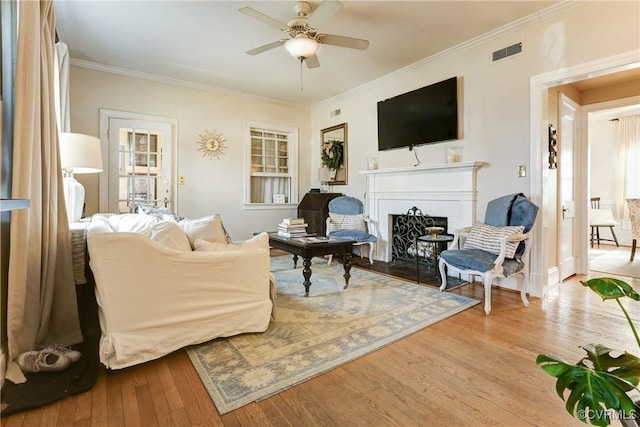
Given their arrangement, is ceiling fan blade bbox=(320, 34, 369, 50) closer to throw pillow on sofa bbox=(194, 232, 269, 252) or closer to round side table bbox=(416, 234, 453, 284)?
throw pillow on sofa bbox=(194, 232, 269, 252)

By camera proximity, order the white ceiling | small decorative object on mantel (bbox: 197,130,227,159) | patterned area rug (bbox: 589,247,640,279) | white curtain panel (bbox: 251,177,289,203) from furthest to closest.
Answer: white curtain panel (bbox: 251,177,289,203) → small decorative object on mantel (bbox: 197,130,227,159) → patterned area rug (bbox: 589,247,640,279) → the white ceiling

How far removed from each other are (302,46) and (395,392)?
281cm

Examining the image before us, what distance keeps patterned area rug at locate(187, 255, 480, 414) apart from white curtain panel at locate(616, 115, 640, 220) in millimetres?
5581

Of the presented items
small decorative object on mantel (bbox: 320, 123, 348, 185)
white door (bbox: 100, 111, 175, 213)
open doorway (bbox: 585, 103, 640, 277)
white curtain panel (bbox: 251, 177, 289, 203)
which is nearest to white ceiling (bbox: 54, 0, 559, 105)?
white door (bbox: 100, 111, 175, 213)

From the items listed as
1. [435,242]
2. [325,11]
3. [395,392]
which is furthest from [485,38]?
[395,392]

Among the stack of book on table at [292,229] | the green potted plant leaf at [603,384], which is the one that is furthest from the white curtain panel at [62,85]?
the green potted plant leaf at [603,384]

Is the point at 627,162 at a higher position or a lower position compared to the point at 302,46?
lower

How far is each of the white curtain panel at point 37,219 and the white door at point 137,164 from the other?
2526 mm

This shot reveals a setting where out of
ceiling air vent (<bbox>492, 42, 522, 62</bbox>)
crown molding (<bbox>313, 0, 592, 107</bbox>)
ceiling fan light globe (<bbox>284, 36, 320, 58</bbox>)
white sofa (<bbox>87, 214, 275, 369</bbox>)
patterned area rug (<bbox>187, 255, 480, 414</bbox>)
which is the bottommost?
patterned area rug (<bbox>187, 255, 480, 414</bbox>)

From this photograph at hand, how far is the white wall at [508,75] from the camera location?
2.72 meters

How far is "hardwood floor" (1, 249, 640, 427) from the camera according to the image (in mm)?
1423

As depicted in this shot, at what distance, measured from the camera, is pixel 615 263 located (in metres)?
4.56

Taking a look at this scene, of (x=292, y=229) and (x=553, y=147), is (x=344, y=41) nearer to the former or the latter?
(x=292, y=229)

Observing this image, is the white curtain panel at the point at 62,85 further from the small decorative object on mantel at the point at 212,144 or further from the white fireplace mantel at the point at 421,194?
the white fireplace mantel at the point at 421,194
